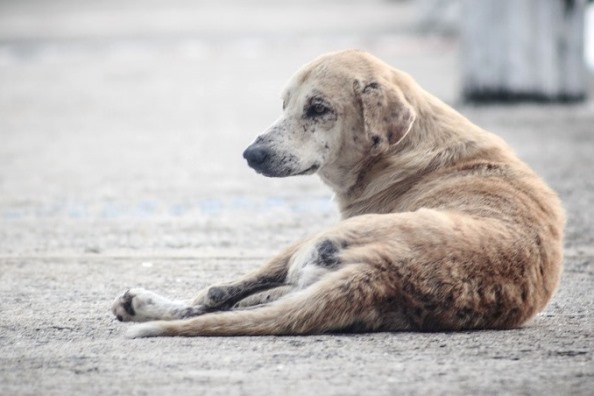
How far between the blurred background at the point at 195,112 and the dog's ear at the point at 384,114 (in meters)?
1.83

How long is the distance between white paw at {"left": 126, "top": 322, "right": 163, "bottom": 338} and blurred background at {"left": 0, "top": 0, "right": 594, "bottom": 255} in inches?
84.3

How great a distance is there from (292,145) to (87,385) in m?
1.82

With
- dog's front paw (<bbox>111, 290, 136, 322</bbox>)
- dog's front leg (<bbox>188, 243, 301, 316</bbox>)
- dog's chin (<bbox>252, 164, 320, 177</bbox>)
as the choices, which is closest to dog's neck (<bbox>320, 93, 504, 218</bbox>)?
dog's chin (<bbox>252, 164, 320, 177</bbox>)

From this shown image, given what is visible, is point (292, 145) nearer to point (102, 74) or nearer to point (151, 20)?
point (102, 74)

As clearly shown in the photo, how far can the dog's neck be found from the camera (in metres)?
5.45

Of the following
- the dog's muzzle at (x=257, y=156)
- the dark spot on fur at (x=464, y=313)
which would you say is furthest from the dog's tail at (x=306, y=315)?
the dog's muzzle at (x=257, y=156)

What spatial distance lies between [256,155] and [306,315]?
1.16 metres

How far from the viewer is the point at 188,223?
7945mm

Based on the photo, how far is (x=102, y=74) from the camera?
18297 millimetres

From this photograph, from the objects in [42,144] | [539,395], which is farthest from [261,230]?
[42,144]

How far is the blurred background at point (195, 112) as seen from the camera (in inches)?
313

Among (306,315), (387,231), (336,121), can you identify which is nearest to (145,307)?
(306,315)

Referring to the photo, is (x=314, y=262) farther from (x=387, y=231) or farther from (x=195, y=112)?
(x=195, y=112)

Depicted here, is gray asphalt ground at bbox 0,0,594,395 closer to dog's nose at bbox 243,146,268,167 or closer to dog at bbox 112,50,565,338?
dog at bbox 112,50,565,338
